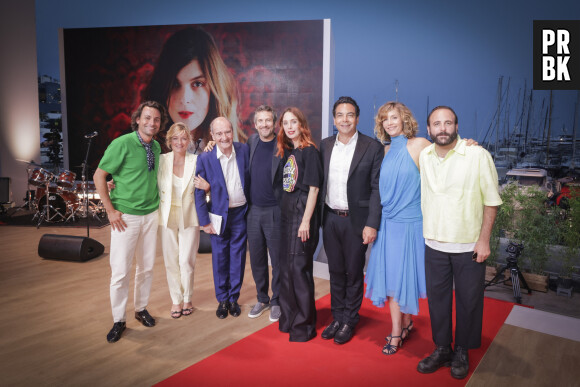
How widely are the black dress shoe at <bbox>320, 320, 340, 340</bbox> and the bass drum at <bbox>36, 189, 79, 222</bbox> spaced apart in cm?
638

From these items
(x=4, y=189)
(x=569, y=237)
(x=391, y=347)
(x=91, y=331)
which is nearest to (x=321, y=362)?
(x=391, y=347)

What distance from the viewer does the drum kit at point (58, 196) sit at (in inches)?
299

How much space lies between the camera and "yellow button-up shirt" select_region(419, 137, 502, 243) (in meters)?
2.39

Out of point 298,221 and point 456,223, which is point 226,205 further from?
point 456,223

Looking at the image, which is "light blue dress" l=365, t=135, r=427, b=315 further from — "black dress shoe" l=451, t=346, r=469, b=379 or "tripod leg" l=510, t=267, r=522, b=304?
"tripod leg" l=510, t=267, r=522, b=304

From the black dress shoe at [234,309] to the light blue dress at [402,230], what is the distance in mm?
1331

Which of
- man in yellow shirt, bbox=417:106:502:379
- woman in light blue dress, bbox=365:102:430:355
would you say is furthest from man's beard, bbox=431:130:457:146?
woman in light blue dress, bbox=365:102:430:355

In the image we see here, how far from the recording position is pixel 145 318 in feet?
11.0

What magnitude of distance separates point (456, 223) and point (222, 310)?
203cm

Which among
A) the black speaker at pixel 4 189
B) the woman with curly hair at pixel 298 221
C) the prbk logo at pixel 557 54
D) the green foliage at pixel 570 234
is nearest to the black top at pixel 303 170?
the woman with curly hair at pixel 298 221

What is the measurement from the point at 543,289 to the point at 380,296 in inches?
104

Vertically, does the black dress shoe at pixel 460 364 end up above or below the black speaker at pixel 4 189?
below

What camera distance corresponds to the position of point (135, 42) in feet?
27.5

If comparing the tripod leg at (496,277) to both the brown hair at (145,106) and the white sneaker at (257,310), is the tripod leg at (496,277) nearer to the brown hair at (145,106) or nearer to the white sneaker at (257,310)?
the white sneaker at (257,310)
